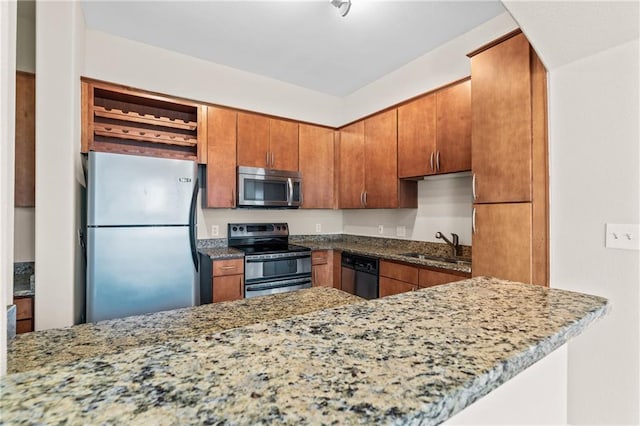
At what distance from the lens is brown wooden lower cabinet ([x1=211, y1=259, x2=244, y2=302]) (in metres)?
2.66

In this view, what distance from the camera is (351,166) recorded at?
357 centimetres

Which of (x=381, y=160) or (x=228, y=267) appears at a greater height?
(x=381, y=160)

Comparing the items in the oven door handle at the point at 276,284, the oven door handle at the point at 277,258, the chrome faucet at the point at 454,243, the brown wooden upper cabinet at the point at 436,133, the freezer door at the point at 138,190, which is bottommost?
the oven door handle at the point at 276,284

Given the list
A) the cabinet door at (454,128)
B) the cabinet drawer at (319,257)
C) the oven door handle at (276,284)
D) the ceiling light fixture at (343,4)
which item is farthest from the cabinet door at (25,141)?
the cabinet door at (454,128)

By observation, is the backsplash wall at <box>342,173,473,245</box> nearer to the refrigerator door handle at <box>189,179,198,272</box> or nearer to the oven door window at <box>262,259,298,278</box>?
the oven door window at <box>262,259,298,278</box>

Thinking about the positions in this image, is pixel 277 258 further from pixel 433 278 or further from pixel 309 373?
pixel 309 373

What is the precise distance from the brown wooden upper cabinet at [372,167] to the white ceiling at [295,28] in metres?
0.64

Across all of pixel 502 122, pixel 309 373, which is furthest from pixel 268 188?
pixel 309 373

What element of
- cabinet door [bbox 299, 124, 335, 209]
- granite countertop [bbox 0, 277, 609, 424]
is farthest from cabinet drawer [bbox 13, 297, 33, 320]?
cabinet door [bbox 299, 124, 335, 209]

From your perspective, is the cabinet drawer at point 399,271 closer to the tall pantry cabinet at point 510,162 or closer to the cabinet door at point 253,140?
the tall pantry cabinet at point 510,162

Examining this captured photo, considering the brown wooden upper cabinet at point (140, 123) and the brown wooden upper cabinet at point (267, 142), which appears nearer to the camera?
the brown wooden upper cabinet at point (140, 123)

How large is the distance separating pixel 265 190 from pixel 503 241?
221cm

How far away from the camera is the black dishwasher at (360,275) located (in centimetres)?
288

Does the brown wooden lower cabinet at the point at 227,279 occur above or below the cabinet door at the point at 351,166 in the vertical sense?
below
